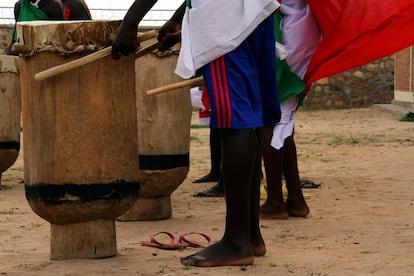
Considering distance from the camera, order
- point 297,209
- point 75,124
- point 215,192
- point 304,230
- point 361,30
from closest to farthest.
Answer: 1. point 75,124
2. point 304,230
3. point 361,30
4. point 297,209
5. point 215,192

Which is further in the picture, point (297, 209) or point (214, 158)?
point (214, 158)

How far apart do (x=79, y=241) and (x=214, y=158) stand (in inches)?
122

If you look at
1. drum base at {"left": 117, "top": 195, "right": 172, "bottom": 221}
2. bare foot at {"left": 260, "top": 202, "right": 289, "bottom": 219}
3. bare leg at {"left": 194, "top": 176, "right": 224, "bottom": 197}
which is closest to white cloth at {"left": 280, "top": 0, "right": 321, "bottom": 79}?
bare foot at {"left": 260, "top": 202, "right": 289, "bottom": 219}

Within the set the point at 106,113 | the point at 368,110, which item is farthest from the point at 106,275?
the point at 368,110

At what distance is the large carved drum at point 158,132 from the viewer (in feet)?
16.4

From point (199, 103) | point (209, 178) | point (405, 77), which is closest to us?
point (199, 103)

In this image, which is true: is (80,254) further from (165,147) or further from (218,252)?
(165,147)

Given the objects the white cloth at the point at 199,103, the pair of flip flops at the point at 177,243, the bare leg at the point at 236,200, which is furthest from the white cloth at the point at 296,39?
the white cloth at the point at 199,103

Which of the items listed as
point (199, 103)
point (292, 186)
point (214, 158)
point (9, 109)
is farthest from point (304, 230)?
point (9, 109)

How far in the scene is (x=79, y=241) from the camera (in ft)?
12.9

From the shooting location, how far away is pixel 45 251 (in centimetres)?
423

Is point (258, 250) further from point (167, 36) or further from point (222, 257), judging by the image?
point (167, 36)

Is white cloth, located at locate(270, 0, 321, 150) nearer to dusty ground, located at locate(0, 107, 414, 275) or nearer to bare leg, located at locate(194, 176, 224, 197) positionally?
dusty ground, located at locate(0, 107, 414, 275)

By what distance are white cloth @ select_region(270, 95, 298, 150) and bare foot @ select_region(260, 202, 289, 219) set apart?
35 cm
